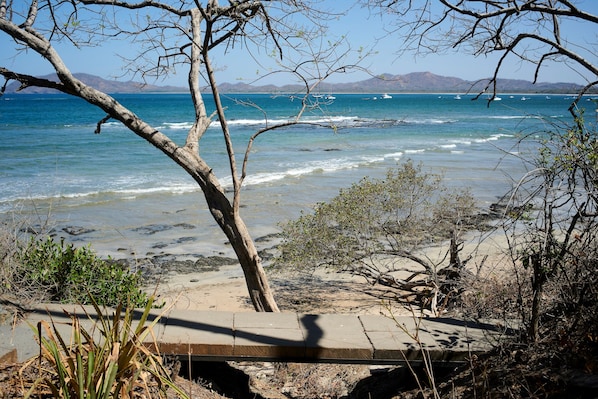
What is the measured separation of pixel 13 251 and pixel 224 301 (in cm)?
403

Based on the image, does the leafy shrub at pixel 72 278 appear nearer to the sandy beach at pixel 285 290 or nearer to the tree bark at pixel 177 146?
the tree bark at pixel 177 146

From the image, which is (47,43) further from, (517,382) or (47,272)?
(517,382)

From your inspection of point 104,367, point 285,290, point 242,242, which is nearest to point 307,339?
point 242,242

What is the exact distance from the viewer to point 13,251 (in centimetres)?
581

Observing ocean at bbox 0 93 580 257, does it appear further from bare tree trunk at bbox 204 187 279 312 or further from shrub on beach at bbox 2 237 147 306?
bare tree trunk at bbox 204 187 279 312

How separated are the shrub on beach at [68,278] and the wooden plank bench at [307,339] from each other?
1.81 ft

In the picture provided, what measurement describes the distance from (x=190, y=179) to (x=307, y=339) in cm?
1730

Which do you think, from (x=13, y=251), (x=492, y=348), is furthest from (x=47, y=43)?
(x=492, y=348)

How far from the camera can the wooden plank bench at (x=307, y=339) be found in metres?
4.61

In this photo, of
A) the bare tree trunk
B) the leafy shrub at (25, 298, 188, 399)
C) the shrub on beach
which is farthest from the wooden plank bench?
the leafy shrub at (25, 298, 188, 399)

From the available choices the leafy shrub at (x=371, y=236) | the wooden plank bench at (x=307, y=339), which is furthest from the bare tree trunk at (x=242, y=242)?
the leafy shrub at (x=371, y=236)

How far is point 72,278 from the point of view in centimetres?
586

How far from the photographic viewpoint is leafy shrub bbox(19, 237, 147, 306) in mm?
5836

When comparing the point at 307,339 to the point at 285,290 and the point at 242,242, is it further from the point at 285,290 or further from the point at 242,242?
the point at 285,290
